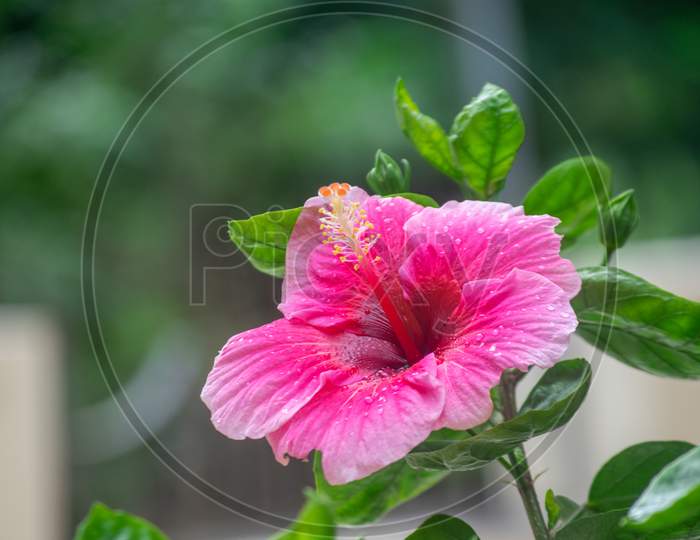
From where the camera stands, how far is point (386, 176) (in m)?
0.75

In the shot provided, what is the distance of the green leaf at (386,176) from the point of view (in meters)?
0.74

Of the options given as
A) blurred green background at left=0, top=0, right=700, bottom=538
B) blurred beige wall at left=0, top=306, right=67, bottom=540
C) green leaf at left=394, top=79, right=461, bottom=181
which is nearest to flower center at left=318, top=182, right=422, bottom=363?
green leaf at left=394, top=79, right=461, bottom=181

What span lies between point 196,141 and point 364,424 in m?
5.02

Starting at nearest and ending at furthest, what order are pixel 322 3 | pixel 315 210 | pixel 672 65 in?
pixel 315 210 → pixel 322 3 → pixel 672 65

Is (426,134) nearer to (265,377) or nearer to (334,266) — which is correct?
(334,266)

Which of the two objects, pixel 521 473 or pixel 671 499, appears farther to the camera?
pixel 521 473

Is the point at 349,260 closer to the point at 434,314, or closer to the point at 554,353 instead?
the point at 434,314

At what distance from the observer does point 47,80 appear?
5016 mm

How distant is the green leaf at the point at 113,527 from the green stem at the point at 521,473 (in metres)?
0.25

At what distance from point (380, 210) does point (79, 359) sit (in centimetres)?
476

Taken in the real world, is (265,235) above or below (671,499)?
above

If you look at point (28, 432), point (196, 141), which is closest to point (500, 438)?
point (28, 432)

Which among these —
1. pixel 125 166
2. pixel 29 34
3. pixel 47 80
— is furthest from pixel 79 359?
pixel 29 34

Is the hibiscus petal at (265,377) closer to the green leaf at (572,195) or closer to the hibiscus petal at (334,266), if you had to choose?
the hibiscus petal at (334,266)
